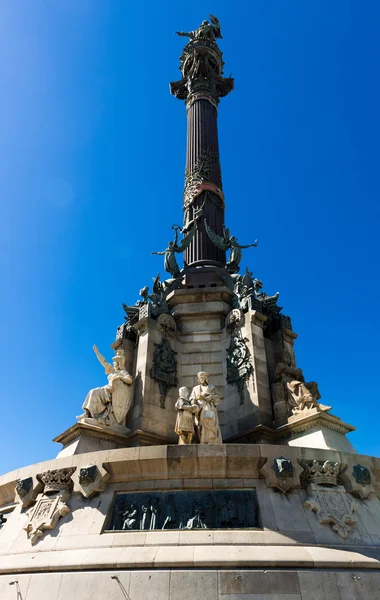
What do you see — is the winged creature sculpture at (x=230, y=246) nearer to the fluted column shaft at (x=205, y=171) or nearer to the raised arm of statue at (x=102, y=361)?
the fluted column shaft at (x=205, y=171)

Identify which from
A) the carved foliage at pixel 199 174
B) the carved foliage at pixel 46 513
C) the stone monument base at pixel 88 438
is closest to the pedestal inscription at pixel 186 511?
the carved foliage at pixel 46 513

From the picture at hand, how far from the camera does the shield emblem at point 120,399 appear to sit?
47.1ft

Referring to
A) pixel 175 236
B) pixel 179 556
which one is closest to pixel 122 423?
pixel 179 556

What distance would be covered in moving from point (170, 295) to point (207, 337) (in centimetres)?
A: 238

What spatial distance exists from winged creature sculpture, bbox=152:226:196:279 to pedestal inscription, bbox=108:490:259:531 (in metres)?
11.4

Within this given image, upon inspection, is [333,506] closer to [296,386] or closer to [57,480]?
[296,386]

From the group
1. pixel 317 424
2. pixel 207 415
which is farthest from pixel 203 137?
pixel 207 415

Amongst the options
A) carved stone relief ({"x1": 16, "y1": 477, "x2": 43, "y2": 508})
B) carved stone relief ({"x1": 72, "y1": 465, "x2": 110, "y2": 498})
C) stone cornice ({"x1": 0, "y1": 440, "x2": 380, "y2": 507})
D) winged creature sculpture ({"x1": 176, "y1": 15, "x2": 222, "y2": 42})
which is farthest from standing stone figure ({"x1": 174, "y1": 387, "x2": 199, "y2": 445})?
winged creature sculpture ({"x1": 176, "y1": 15, "x2": 222, "y2": 42})

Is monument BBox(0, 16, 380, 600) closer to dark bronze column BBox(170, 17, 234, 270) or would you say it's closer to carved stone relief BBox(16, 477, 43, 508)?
carved stone relief BBox(16, 477, 43, 508)

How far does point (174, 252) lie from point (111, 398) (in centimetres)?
791

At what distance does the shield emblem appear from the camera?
14366mm

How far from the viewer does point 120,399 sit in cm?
1460

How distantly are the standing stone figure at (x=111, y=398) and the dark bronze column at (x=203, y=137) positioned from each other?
6.78 meters

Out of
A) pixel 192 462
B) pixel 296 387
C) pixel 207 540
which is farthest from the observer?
pixel 296 387
